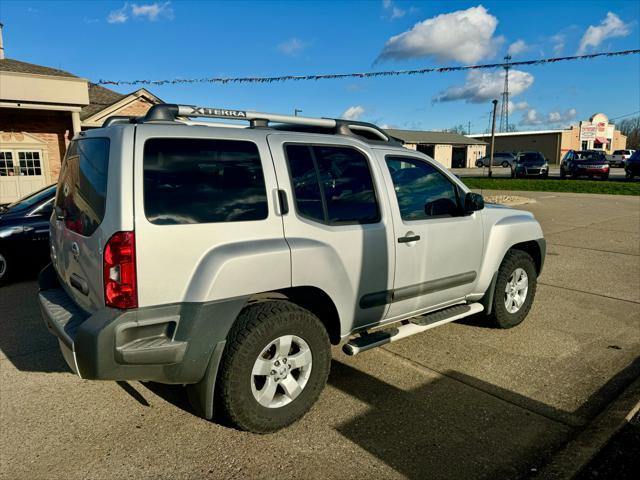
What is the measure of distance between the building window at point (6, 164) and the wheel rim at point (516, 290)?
16.9m

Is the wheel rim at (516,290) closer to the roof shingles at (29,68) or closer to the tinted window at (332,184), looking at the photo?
the tinted window at (332,184)

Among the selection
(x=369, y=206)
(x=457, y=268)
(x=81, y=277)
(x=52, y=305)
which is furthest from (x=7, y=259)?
(x=457, y=268)

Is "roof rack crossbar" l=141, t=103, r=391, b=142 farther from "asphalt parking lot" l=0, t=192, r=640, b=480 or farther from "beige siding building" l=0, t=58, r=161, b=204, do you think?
"beige siding building" l=0, t=58, r=161, b=204

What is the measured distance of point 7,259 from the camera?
258 inches

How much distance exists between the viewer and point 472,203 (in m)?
4.12

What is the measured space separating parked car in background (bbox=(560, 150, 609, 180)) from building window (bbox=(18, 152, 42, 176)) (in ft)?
93.1

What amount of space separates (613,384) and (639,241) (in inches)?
283

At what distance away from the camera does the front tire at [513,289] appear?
4594mm

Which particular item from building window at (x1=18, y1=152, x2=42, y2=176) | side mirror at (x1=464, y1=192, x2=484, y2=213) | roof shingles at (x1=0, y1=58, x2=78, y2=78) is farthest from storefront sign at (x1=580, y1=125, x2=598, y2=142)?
side mirror at (x1=464, y1=192, x2=484, y2=213)

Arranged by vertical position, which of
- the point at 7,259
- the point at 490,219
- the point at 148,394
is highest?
the point at 490,219

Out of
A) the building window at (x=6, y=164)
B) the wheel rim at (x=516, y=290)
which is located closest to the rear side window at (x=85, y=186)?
the wheel rim at (x=516, y=290)

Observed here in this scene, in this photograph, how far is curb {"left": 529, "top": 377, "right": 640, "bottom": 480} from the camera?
2602 millimetres

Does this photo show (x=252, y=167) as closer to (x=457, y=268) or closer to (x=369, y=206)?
(x=369, y=206)

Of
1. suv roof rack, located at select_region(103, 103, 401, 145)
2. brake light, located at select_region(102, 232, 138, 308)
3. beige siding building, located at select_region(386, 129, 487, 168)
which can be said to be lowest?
brake light, located at select_region(102, 232, 138, 308)
